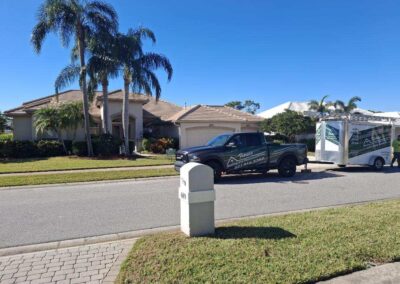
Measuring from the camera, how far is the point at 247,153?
1259 centimetres

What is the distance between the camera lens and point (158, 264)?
419 cm

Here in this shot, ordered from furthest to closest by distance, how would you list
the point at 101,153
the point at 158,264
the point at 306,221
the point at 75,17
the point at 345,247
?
the point at 101,153 → the point at 75,17 → the point at 306,221 → the point at 345,247 → the point at 158,264

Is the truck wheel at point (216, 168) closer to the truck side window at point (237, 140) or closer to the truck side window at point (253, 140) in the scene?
the truck side window at point (237, 140)

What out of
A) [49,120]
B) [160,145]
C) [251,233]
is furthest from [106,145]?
[251,233]

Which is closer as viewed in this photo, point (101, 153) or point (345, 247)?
point (345, 247)

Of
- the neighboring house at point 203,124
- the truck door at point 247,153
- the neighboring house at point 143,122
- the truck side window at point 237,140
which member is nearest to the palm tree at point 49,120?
the neighboring house at point 143,122

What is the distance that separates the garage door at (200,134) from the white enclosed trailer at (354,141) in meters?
12.0

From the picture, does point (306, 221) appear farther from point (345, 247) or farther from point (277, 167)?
point (277, 167)

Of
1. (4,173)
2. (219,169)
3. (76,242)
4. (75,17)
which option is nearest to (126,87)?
(75,17)

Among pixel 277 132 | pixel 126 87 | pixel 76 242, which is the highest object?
pixel 126 87

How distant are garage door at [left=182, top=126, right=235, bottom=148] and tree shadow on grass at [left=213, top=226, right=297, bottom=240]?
21215 millimetres

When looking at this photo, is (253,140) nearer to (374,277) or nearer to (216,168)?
(216,168)

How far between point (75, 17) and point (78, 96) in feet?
40.0

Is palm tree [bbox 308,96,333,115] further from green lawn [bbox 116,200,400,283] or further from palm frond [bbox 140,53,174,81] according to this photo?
green lawn [bbox 116,200,400,283]
